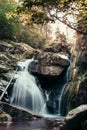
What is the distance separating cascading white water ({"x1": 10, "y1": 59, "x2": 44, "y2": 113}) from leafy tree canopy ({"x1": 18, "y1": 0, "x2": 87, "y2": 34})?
11233mm

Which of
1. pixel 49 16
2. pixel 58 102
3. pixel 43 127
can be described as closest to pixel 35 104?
pixel 58 102

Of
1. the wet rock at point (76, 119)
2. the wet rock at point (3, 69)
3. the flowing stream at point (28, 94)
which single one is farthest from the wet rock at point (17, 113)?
the wet rock at point (76, 119)

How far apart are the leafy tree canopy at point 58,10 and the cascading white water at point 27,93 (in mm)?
11233

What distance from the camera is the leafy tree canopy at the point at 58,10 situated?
1308 centimetres

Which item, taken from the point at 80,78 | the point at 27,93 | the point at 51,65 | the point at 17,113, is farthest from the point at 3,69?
the point at 80,78

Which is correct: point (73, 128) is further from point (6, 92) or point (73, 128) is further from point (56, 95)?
point (56, 95)

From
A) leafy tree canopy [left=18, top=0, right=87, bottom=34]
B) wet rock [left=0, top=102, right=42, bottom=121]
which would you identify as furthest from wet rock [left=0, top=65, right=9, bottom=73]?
leafy tree canopy [left=18, top=0, right=87, bottom=34]

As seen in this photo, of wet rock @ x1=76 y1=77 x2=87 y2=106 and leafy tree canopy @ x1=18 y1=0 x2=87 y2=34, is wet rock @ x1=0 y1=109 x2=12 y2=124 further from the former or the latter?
leafy tree canopy @ x1=18 y1=0 x2=87 y2=34

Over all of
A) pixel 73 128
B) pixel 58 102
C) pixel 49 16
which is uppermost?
pixel 49 16

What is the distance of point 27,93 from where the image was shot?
82.9 ft

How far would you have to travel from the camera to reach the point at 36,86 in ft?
88.0

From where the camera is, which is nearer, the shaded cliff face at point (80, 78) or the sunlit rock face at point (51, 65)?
the shaded cliff face at point (80, 78)

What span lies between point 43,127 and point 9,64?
13.4 metres

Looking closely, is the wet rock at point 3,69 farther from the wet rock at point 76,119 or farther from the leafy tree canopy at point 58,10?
the wet rock at point 76,119
